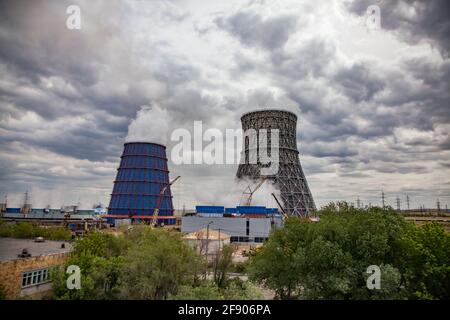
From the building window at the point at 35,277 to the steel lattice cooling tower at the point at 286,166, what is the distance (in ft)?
170

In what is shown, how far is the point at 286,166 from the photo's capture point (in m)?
71.2

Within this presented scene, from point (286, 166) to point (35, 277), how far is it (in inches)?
2207

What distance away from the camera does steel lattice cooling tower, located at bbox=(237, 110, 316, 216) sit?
229ft

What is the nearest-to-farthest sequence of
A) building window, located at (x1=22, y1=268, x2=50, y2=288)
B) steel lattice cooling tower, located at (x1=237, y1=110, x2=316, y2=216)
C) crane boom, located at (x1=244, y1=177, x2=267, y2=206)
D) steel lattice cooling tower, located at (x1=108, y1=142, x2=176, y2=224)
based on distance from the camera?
building window, located at (x1=22, y1=268, x2=50, y2=288), steel lattice cooling tower, located at (x1=237, y1=110, x2=316, y2=216), crane boom, located at (x1=244, y1=177, x2=267, y2=206), steel lattice cooling tower, located at (x1=108, y1=142, x2=176, y2=224)

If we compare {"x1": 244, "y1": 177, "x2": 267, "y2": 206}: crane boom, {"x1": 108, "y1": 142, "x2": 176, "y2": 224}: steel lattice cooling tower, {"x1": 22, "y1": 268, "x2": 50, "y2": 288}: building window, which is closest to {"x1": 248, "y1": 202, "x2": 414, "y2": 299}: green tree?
{"x1": 22, "y1": 268, "x2": 50, "y2": 288}: building window

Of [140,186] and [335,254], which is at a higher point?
[140,186]

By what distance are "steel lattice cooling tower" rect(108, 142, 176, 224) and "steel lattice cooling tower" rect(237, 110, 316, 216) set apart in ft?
62.7

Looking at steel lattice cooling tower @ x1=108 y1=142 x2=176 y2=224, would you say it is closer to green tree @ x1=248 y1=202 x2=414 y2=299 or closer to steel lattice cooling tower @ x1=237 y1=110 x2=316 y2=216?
steel lattice cooling tower @ x1=237 y1=110 x2=316 y2=216

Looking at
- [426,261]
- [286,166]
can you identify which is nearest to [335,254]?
[426,261]

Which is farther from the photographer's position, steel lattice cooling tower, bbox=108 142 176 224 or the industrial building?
steel lattice cooling tower, bbox=108 142 176 224

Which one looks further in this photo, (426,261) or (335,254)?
(426,261)

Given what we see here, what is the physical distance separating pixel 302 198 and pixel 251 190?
11022 millimetres

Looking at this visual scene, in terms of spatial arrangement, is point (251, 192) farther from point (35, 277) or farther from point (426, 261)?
point (35, 277)
